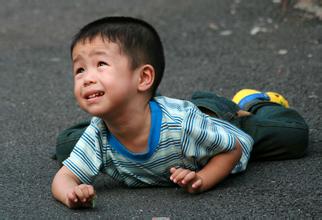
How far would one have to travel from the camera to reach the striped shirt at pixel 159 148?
282 cm

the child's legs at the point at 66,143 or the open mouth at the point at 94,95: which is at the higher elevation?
the open mouth at the point at 94,95

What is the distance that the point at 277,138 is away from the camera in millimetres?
3217

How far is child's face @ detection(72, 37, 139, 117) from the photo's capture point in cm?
272

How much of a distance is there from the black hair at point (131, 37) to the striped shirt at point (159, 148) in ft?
0.49

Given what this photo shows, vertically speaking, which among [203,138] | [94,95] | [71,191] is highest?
[94,95]

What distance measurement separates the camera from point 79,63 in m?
2.79

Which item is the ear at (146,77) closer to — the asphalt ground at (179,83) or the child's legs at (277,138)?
the asphalt ground at (179,83)

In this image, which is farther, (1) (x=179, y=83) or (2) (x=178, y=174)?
(1) (x=179, y=83)

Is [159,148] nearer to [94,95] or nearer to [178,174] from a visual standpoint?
[178,174]

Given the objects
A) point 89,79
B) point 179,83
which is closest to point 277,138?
point 89,79

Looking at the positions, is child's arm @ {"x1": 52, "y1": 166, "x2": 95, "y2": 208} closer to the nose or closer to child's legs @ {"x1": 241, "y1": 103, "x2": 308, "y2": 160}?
the nose

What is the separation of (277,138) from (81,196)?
953mm

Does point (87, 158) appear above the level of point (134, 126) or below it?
below

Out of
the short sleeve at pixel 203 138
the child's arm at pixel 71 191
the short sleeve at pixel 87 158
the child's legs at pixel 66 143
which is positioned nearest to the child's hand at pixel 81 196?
the child's arm at pixel 71 191
